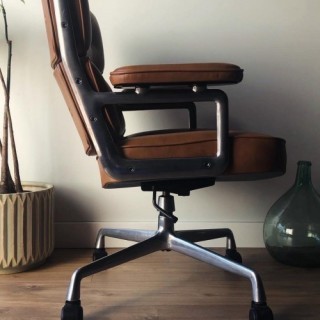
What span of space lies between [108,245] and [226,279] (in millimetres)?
595

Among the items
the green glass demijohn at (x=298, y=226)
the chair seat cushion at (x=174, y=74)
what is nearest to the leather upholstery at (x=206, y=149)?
the chair seat cushion at (x=174, y=74)

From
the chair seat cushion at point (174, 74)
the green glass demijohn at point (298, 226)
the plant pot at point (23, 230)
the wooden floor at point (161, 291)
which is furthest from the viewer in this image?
the green glass demijohn at point (298, 226)

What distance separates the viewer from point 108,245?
187cm

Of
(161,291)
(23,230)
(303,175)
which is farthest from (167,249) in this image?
(303,175)

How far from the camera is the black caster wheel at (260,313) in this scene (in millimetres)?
1111

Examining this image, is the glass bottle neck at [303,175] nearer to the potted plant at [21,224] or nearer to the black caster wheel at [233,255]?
the black caster wheel at [233,255]

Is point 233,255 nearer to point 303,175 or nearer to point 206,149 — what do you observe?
point 303,175

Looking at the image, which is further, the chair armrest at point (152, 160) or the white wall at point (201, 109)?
the white wall at point (201, 109)

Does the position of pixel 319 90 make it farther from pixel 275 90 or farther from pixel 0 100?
pixel 0 100

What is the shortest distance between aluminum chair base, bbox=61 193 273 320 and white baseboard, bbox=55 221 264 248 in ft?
0.67

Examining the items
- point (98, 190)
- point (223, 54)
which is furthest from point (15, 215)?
point (223, 54)

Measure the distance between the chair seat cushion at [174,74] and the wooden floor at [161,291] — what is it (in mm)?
629

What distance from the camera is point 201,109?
72.1 inches

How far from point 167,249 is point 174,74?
1.86 feet
